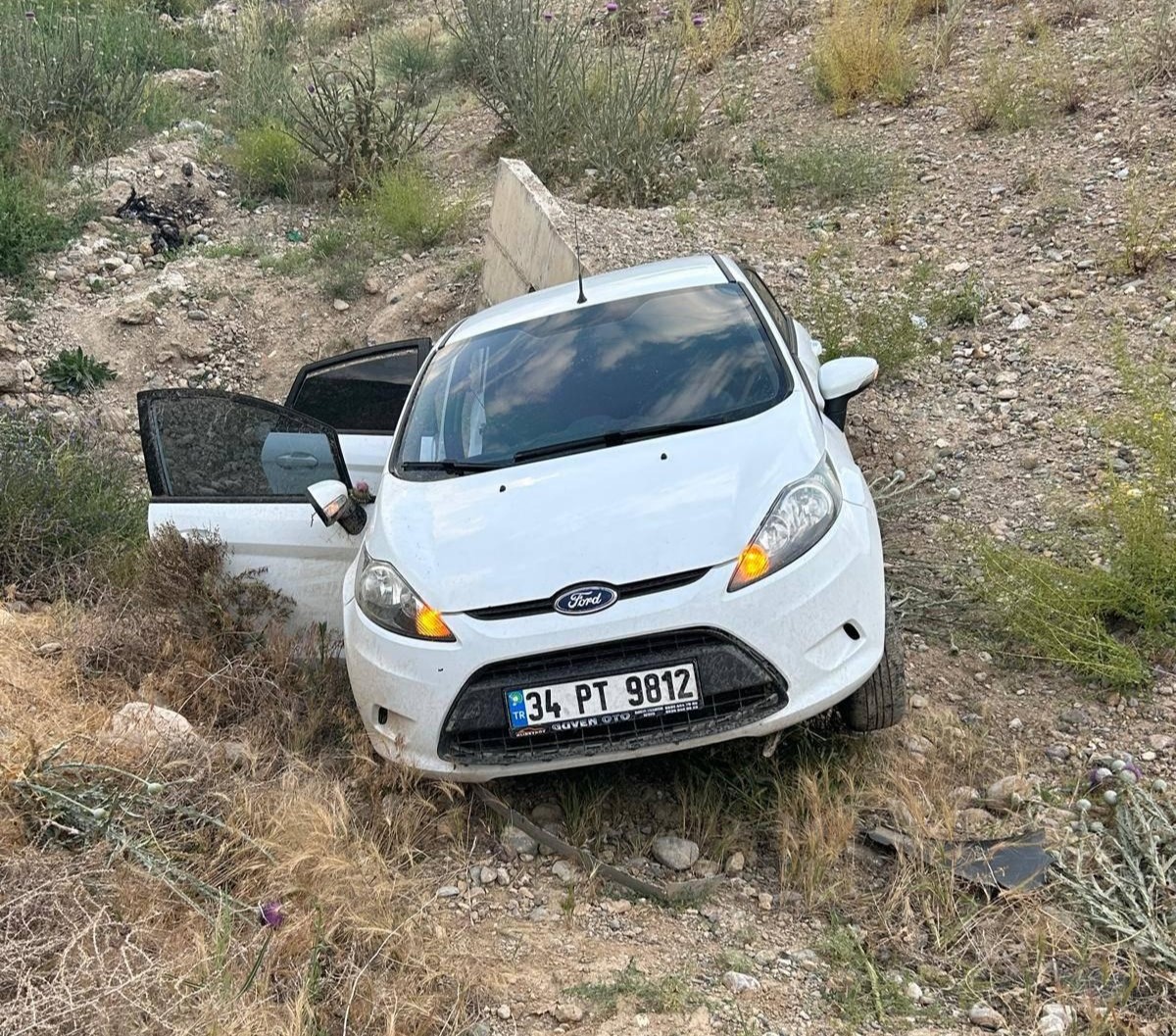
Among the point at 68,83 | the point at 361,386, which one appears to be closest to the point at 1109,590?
the point at 361,386

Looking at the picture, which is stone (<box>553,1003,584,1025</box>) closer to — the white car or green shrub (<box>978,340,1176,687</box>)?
the white car

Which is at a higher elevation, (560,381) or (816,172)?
(560,381)

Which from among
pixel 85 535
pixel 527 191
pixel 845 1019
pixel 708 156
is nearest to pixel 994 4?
pixel 708 156

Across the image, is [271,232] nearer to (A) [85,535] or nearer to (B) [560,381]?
(A) [85,535]

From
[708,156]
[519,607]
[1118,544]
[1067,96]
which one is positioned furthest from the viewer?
[708,156]

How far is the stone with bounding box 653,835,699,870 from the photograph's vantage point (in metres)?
3.39

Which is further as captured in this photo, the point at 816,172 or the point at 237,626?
the point at 816,172

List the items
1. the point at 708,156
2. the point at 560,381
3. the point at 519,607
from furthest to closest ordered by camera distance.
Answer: the point at 708,156, the point at 560,381, the point at 519,607

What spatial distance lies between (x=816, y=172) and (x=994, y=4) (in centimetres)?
378

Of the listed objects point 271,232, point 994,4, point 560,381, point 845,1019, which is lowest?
point 271,232

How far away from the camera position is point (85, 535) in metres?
5.48

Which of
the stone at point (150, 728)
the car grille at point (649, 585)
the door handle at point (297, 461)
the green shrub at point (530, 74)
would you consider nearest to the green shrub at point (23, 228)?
the green shrub at point (530, 74)

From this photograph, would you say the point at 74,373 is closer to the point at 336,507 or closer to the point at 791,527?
the point at 336,507

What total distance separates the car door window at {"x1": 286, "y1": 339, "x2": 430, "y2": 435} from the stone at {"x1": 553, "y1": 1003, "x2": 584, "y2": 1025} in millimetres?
2925
